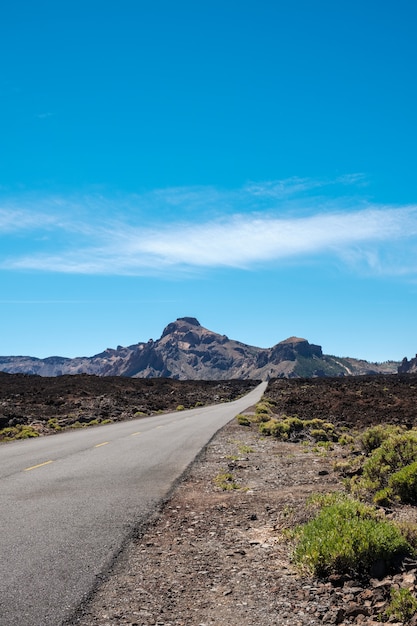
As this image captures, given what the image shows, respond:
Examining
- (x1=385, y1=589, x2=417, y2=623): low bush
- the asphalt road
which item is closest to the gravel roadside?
(x1=385, y1=589, x2=417, y2=623): low bush

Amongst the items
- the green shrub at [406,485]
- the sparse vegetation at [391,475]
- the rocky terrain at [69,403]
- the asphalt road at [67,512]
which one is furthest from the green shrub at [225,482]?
the rocky terrain at [69,403]

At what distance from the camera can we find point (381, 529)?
22.0 feet

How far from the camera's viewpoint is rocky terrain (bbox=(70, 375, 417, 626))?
17.5 ft

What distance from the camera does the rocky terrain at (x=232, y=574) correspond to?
534cm

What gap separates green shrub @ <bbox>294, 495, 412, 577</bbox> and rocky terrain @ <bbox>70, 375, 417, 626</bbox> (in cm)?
18

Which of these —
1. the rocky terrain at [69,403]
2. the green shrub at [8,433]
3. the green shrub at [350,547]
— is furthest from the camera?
the rocky terrain at [69,403]

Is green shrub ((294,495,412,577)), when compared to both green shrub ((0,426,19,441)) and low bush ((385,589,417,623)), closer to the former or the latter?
low bush ((385,589,417,623))

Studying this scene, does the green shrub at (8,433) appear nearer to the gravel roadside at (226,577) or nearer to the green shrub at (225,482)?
the green shrub at (225,482)

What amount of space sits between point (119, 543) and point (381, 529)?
376 cm

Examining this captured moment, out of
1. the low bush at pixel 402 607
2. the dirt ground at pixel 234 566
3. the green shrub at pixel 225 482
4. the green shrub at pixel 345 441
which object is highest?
the low bush at pixel 402 607

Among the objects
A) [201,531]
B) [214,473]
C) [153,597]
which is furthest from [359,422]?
[153,597]

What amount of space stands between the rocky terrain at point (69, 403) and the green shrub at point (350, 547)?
22.7 meters

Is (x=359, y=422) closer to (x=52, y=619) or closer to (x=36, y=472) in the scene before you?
(x=36, y=472)

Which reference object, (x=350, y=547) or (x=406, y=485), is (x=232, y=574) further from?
(x=406, y=485)
